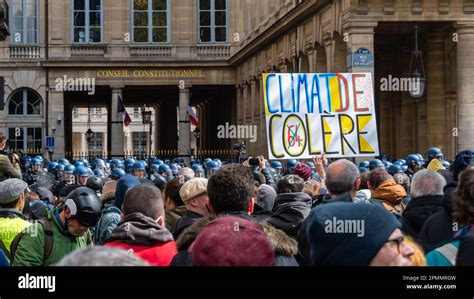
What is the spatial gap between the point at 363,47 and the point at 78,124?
80003mm

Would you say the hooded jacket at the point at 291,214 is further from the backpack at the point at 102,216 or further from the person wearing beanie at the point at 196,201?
the backpack at the point at 102,216

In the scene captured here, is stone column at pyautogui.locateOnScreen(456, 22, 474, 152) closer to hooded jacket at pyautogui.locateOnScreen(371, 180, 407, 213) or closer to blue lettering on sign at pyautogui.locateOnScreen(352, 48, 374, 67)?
blue lettering on sign at pyautogui.locateOnScreen(352, 48, 374, 67)

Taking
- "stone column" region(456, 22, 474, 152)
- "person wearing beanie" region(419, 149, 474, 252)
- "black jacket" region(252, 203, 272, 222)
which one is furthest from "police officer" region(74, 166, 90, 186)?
"stone column" region(456, 22, 474, 152)

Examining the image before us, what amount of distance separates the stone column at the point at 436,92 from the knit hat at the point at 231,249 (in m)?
26.1

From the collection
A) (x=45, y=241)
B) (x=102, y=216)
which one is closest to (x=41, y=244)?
(x=45, y=241)

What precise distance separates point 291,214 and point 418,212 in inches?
41.6

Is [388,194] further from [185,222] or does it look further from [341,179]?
[185,222]

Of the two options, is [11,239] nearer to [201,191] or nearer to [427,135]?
[201,191]

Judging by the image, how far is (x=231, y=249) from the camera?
3.24m

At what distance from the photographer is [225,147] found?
5581 centimetres

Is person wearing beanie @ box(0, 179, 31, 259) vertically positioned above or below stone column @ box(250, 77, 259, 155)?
below

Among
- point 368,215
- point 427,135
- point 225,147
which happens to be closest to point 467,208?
point 368,215

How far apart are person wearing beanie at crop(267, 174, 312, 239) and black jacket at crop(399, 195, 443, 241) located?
30.8 inches

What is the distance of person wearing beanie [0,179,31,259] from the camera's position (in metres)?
6.81
